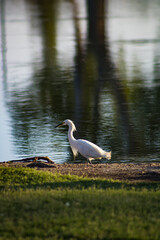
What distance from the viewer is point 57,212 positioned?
7766 millimetres

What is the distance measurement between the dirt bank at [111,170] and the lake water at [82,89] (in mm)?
1743

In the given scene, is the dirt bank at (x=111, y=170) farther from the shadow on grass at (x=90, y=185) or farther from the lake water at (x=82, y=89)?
the lake water at (x=82, y=89)

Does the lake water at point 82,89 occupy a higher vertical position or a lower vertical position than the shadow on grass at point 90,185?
lower

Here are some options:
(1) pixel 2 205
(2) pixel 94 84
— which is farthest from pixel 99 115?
(1) pixel 2 205

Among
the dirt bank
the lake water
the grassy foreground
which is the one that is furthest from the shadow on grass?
the lake water

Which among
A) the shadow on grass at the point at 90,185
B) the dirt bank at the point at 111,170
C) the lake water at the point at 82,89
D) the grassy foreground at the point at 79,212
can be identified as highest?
the grassy foreground at the point at 79,212

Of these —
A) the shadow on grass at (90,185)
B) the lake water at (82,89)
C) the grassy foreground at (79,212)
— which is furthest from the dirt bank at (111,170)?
the lake water at (82,89)

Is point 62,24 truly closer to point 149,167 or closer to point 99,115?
point 99,115

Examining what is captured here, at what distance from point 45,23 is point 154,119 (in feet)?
134

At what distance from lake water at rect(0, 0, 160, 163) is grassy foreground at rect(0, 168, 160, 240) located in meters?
5.82

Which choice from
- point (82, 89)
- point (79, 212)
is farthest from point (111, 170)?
point (82, 89)

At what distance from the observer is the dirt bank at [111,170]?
462 inches

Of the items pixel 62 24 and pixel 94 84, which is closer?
pixel 94 84

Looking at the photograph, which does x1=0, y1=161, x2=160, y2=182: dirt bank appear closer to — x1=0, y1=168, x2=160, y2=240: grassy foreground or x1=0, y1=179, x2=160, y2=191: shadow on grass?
x1=0, y1=179, x2=160, y2=191: shadow on grass
